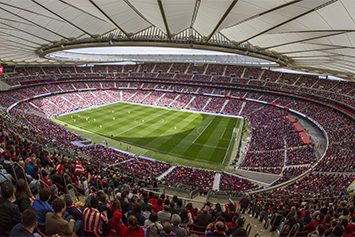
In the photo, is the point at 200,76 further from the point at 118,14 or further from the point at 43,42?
the point at 118,14

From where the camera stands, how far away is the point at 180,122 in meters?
52.9

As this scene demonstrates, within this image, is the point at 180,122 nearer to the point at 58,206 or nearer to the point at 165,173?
the point at 165,173

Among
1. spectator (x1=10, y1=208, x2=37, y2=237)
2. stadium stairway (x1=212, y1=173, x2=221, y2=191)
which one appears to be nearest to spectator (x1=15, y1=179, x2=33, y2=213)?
spectator (x1=10, y1=208, x2=37, y2=237)

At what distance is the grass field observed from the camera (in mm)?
37000

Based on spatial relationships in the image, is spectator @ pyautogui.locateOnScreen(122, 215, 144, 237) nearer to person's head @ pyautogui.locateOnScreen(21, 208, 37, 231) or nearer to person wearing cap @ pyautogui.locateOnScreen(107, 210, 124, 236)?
person wearing cap @ pyautogui.locateOnScreen(107, 210, 124, 236)

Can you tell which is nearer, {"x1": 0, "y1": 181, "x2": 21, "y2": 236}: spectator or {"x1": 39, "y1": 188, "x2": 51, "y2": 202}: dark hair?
{"x1": 0, "y1": 181, "x2": 21, "y2": 236}: spectator

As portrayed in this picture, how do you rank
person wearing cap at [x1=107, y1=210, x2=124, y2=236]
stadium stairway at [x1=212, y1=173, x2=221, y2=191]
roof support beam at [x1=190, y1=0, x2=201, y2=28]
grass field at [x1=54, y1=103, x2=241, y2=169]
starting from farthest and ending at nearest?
grass field at [x1=54, y1=103, x2=241, y2=169] < stadium stairway at [x1=212, y1=173, x2=221, y2=191] < roof support beam at [x1=190, y1=0, x2=201, y2=28] < person wearing cap at [x1=107, y1=210, x2=124, y2=236]

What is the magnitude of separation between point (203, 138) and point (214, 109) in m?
21.4

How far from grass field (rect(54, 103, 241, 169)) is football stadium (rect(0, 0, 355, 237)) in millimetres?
332

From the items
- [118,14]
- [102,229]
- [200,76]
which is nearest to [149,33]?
[118,14]

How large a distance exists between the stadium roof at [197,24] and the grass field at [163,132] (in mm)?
16620

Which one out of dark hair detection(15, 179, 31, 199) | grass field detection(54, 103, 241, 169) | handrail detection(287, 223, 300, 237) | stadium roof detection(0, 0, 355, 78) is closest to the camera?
dark hair detection(15, 179, 31, 199)

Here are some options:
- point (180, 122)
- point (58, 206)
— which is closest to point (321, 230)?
point (58, 206)

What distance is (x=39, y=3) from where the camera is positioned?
16266 mm
